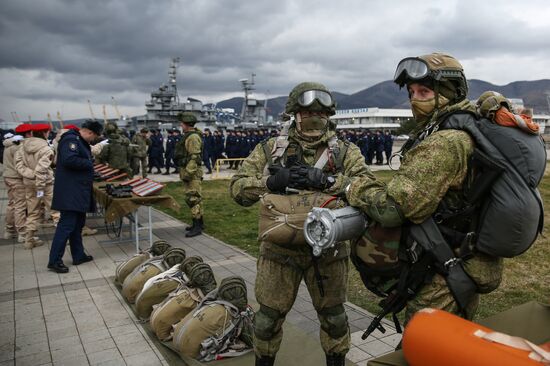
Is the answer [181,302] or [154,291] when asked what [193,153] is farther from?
[181,302]

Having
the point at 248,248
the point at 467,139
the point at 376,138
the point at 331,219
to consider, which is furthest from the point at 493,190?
the point at 376,138

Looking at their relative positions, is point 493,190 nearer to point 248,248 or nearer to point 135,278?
point 135,278

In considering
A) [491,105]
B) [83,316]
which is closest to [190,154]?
[83,316]

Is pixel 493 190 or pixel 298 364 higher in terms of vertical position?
pixel 493 190

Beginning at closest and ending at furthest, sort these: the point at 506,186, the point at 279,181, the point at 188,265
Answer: the point at 506,186 < the point at 279,181 < the point at 188,265

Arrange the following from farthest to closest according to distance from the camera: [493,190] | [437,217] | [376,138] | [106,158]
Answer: [376,138]
[106,158]
[437,217]
[493,190]

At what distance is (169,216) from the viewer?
35.7 ft

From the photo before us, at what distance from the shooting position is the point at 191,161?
8.23 meters

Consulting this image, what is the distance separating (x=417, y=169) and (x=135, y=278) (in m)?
4.08

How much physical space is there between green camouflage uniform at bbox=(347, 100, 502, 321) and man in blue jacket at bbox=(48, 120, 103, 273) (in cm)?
516

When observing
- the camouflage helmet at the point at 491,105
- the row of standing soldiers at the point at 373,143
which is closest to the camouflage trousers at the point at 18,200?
the camouflage helmet at the point at 491,105

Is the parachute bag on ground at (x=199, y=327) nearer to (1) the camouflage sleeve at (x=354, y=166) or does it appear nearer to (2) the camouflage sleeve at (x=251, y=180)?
(2) the camouflage sleeve at (x=251, y=180)

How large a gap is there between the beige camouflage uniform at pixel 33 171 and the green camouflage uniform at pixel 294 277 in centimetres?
546

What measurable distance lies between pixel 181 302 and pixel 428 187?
303 centimetres
